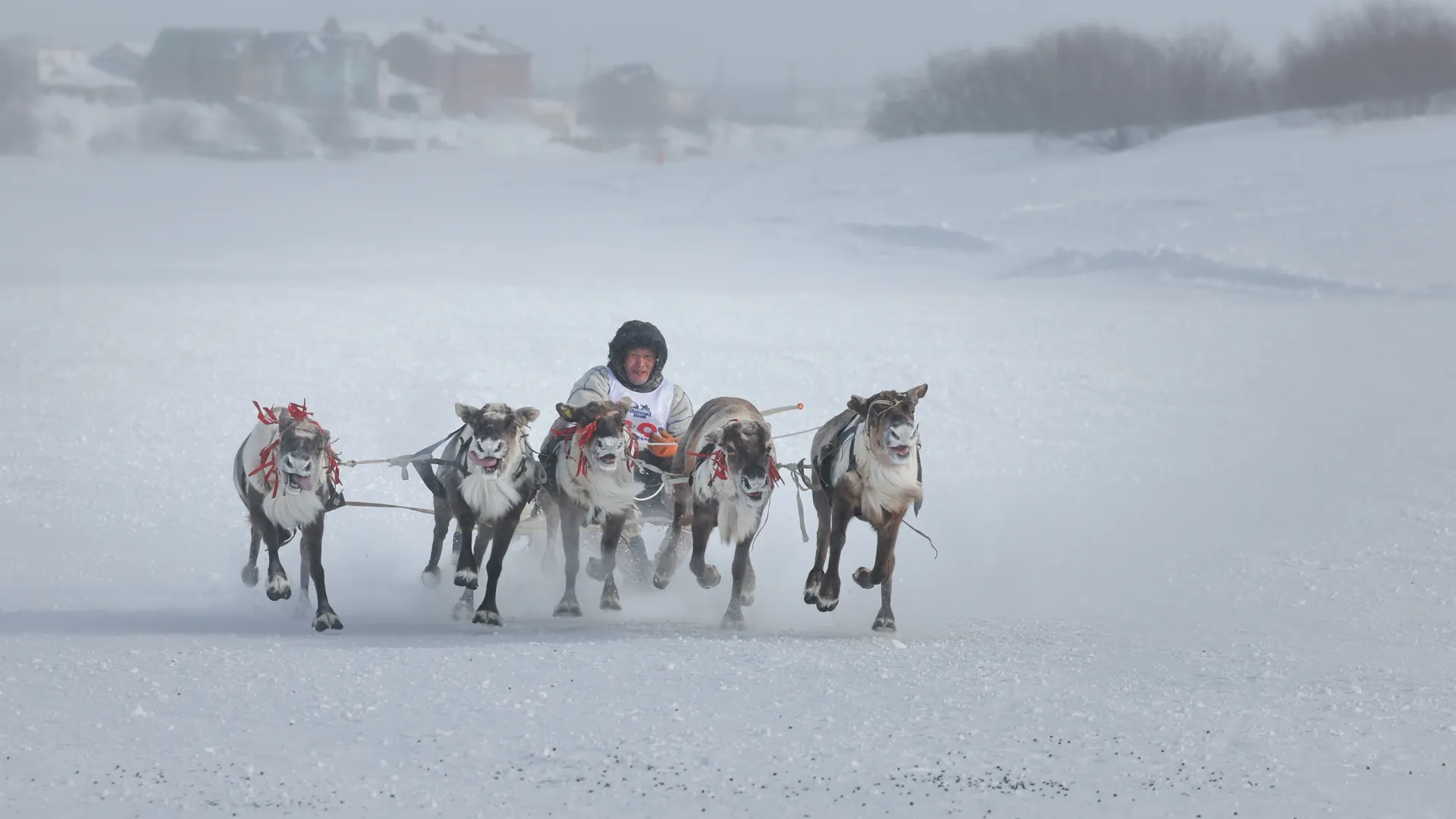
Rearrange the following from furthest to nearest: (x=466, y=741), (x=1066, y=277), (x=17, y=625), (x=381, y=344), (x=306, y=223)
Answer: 1. (x=306, y=223)
2. (x=1066, y=277)
3. (x=381, y=344)
4. (x=17, y=625)
5. (x=466, y=741)

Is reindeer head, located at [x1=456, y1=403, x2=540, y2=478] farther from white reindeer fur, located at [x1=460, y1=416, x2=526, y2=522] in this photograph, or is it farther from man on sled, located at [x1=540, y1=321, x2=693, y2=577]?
man on sled, located at [x1=540, y1=321, x2=693, y2=577]

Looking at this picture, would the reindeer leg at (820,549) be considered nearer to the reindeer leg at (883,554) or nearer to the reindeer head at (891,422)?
the reindeer leg at (883,554)

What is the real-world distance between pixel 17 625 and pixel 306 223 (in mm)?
28409

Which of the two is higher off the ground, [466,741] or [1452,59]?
[1452,59]

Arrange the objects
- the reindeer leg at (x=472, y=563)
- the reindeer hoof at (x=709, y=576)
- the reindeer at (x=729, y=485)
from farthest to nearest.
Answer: the reindeer hoof at (x=709, y=576) < the reindeer leg at (x=472, y=563) < the reindeer at (x=729, y=485)

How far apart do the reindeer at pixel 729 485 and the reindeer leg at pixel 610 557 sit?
0.77ft

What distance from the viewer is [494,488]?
8359 millimetres

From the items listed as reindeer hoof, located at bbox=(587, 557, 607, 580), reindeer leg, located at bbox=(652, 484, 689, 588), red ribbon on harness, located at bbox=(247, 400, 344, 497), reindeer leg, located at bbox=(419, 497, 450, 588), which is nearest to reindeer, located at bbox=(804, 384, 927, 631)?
reindeer leg, located at bbox=(652, 484, 689, 588)

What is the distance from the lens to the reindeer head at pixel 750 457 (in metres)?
8.23

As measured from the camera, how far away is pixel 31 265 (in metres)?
28.3

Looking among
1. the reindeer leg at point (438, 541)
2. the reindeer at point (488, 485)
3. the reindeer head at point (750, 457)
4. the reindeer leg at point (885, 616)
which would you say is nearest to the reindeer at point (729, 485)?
the reindeer head at point (750, 457)

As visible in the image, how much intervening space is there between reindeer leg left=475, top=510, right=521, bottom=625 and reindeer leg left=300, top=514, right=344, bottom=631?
26.8 inches

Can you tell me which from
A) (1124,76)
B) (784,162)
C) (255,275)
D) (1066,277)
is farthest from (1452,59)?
(255,275)

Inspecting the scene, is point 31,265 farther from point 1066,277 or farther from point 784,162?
point 784,162
